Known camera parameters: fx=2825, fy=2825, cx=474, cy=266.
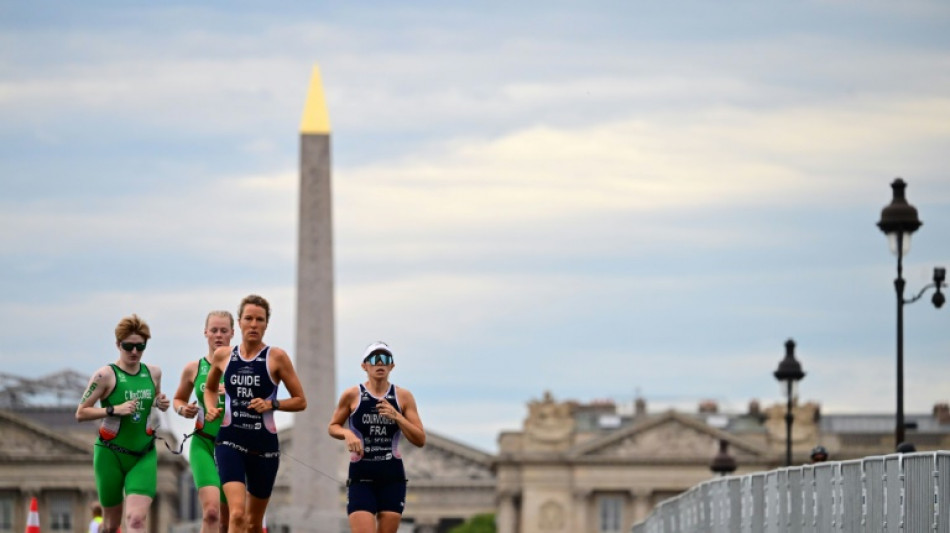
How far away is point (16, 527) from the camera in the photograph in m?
168

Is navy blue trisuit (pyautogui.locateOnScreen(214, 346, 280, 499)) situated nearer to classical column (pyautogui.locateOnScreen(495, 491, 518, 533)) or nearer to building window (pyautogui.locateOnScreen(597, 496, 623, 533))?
classical column (pyautogui.locateOnScreen(495, 491, 518, 533))

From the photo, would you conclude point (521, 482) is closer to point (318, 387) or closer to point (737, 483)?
point (318, 387)

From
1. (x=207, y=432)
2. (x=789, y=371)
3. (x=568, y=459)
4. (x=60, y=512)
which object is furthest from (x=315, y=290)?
(x=568, y=459)

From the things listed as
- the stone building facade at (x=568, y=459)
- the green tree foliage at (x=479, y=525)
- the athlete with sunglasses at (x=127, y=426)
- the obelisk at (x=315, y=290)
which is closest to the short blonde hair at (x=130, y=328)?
the athlete with sunglasses at (x=127, y=426)

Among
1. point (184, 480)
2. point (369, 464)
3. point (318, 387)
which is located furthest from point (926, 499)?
point (184, 480)

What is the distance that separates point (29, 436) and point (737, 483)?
456ft

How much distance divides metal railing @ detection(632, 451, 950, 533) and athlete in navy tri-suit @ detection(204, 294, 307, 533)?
5.72m

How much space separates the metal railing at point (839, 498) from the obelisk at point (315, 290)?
39.0m

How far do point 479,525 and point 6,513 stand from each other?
113ft

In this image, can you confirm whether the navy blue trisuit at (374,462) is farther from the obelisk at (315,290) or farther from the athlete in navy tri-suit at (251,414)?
the obelisk at (315,290)

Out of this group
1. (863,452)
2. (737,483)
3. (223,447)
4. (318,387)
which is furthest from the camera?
(863,452)

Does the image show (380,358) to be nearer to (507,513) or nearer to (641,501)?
(641,501)

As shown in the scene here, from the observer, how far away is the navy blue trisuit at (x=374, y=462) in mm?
22406

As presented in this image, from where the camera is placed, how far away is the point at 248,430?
73.2ft
